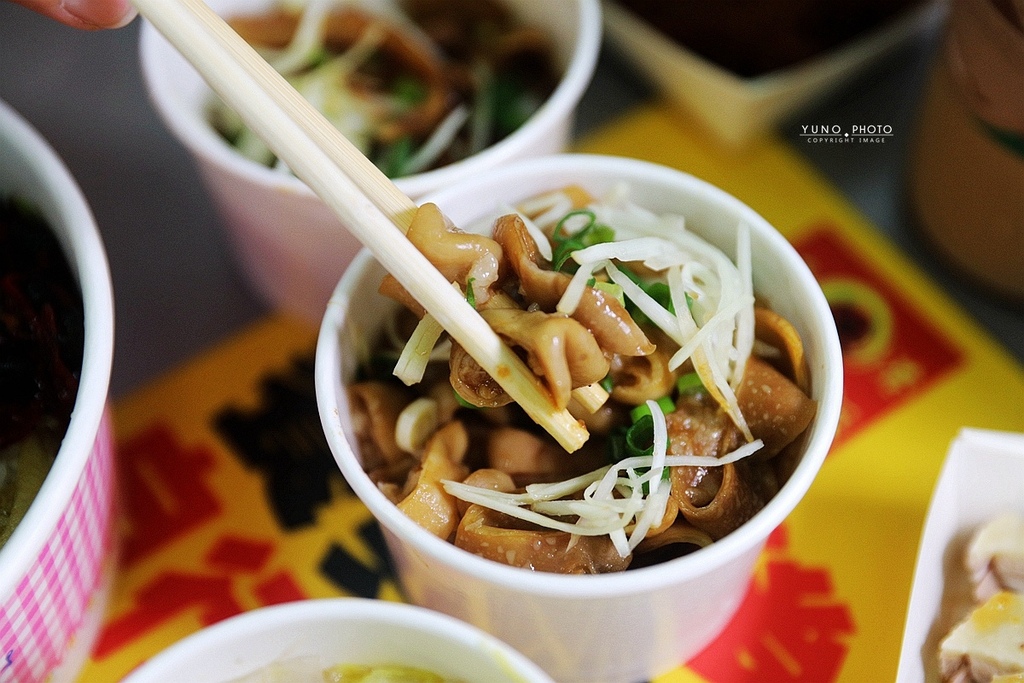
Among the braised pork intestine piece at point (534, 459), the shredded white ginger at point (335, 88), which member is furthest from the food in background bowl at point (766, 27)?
the braised pork intestine piece at point (534, 459)

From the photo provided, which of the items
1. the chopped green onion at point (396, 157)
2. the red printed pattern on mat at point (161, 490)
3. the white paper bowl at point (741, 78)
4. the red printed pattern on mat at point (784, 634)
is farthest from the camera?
the white paper bowl at point (741, 78)

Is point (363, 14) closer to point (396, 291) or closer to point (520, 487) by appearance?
point (396, 291)

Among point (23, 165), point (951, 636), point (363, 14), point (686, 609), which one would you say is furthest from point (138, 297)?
point (951, 636)

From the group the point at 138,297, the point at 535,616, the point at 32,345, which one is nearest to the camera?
the point at 535,616

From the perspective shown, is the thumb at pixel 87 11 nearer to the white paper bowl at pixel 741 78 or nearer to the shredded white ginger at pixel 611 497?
the shredded white ginger at pixel 611 497

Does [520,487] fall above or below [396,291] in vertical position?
below

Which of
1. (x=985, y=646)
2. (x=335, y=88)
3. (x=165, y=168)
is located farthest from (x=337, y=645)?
(x=165, y=168)

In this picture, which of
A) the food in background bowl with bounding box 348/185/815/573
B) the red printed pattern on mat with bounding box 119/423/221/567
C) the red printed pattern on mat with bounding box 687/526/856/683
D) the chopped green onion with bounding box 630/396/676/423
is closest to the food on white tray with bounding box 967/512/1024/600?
the red printed pattern on mat with bounding box 687/526/856/683
